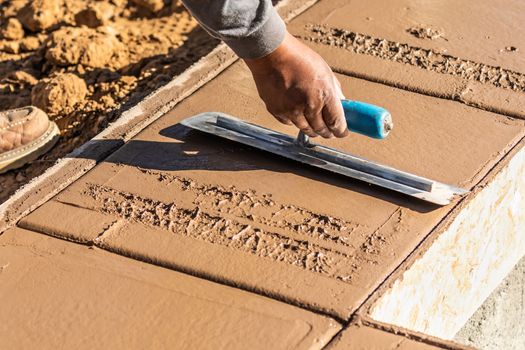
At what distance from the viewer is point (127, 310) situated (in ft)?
9.07

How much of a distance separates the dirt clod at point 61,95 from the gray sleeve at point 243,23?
5.40 ft

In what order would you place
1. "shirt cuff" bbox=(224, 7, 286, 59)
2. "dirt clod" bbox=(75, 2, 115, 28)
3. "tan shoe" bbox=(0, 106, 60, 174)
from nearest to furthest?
"shirt cuff" bbox=(224, 7, 286, 59) → "tan shoe" bbox=(0, 106, 60, 174) → "dirt clod" bbox=(75, 2, 115, 28)

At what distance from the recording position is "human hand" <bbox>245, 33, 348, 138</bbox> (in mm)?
2857

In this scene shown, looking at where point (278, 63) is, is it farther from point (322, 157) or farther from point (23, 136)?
point (23, 136)

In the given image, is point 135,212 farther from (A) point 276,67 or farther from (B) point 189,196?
(A) point 276,67

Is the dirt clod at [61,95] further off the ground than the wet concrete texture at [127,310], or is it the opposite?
the dirt clod at [61,95]

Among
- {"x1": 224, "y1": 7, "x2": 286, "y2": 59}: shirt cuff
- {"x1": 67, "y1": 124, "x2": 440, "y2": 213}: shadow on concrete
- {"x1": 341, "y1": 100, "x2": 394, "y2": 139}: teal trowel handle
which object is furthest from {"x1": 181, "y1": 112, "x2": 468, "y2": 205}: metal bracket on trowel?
{"x1": 224, "y1": 7, "x2": 286, "y2": 59}: shirt cuff

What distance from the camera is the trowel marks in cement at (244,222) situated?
2916 mm

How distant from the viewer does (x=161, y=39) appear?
4824 mm

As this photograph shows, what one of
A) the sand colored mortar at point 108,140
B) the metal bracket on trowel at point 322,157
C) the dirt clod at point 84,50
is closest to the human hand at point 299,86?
the metal bracket on trowel at point 322,157

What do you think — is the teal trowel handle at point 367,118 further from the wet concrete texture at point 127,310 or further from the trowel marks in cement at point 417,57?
the trowel marks in cement at point 417,57

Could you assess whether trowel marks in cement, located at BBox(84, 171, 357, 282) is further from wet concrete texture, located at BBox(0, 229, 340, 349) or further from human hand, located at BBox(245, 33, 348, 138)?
human hand, located at BBox(245, 33, 348, 138)

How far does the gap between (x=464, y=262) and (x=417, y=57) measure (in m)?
1.05

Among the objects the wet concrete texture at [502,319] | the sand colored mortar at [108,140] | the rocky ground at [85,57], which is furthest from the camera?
the rocky ground at [85,57]
